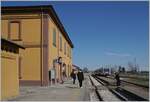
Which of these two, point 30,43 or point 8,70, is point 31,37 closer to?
point 30,43

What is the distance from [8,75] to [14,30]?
17.3m

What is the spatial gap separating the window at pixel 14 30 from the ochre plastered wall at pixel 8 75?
49.8ft

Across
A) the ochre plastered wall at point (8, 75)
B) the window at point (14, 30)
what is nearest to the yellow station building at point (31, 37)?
the window at point (14, 30)

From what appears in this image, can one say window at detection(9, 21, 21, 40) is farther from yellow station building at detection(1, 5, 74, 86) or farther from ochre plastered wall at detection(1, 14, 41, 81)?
ochre plastered wall at detection(1, 14, 41, 81)

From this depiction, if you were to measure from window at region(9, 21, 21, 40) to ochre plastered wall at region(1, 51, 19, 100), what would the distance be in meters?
15.2

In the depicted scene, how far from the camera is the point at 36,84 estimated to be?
37.8 m

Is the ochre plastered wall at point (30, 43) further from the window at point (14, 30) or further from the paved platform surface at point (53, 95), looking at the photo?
the paved platform surface at point (53, 95)

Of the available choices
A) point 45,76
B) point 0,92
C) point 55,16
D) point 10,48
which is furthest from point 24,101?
point 55,16

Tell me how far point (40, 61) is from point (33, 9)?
4.73 m

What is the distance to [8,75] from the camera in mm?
21531

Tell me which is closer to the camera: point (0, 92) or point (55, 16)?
point (0, 92)

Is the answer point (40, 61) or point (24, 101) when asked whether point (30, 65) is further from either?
point (24, 101)

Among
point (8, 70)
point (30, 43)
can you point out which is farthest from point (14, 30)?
point (8, 70)

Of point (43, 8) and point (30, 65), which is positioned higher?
point (43, 8)
